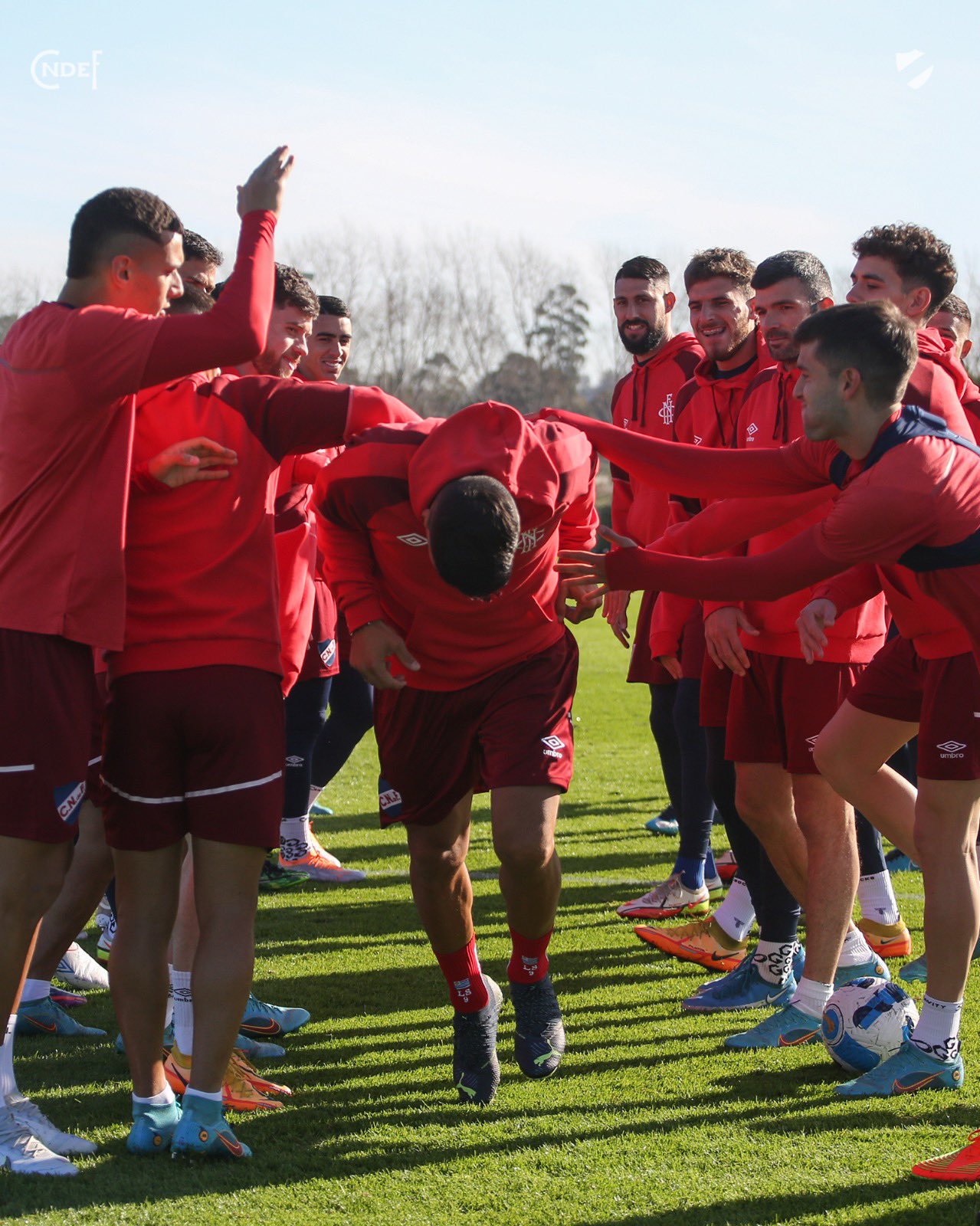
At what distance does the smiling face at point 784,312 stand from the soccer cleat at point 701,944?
95.5 inches

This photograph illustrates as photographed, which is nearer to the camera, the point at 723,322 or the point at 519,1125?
the point at 519,1125

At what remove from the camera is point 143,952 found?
3490mm

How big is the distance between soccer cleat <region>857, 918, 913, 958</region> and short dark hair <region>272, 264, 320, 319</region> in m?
3.51

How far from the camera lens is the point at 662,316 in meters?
7.36

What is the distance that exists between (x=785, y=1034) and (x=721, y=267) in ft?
10.9

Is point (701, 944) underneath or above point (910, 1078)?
underneath

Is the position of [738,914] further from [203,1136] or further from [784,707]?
[203,1136]

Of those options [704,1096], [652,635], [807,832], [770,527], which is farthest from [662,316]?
[704,1096]

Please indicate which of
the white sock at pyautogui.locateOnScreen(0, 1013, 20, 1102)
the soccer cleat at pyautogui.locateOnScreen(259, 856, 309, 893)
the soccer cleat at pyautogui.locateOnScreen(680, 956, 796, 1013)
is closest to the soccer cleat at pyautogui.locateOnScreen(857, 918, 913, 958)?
the soccer cleat at pyautogui.locateOnScreen(680, 956, 796, 1013)

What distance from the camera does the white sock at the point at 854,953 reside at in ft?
16.2

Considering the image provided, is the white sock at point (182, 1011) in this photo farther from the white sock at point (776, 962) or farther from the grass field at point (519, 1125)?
the white sock at point (776, 962)

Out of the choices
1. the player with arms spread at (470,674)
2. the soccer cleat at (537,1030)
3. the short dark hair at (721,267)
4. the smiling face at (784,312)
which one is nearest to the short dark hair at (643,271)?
the short dark hair at (721,267)

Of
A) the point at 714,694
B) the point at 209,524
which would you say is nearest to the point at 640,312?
the point at 714,694

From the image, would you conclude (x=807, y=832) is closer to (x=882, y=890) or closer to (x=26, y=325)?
(x=882, y=890)
